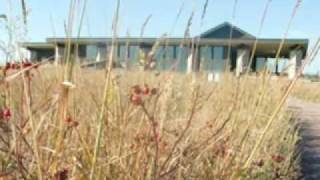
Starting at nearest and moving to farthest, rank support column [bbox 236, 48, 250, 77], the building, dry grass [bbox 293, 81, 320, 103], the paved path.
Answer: the building → support column [bbox 236, 48, 250, 77] → the paved path → dry grass [bbox 293, 81, 320, 103]

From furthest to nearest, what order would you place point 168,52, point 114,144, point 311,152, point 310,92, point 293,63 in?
1. point 310,92
2. point 311,152
3. point 168,52
4. point 293,63
5. point 114,144

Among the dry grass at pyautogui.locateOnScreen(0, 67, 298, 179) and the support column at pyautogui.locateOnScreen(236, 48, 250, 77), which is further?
the support column at pyautogui.locateOnScreen(236, 48, 250, 77)

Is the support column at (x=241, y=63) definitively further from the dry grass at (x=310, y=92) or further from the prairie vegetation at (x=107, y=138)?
the dry grass at (x=310, y=92)

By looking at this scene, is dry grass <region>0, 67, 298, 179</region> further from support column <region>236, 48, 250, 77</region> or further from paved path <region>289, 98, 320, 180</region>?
paved path <region>289, 98, 320, 180</region>

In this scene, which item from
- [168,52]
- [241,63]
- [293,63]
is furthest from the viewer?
[241,63]

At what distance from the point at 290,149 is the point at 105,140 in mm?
2218

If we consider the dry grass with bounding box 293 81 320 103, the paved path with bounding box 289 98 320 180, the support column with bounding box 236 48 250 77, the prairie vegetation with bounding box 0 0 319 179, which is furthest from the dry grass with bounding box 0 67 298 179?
the dry grass with bounding box 293 81 320 103

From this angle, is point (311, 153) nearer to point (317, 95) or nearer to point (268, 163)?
point (268, 163)

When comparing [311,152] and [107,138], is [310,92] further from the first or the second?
[107,138]

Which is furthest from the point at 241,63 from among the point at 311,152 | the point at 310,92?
the point at 310,92

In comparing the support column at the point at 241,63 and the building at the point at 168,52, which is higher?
the building at the point at 168,52

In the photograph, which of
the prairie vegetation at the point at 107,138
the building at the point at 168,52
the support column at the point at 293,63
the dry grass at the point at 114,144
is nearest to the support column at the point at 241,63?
the building at the point at 168,52

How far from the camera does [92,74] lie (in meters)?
4.05

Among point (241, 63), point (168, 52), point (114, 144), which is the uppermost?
point (168, 52)
